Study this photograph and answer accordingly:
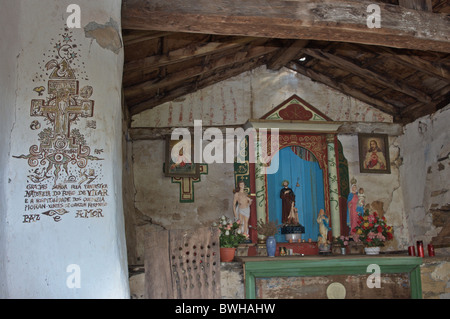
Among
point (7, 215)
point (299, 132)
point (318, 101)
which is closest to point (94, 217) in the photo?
point (7, 215)

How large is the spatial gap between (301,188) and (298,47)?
103 inches

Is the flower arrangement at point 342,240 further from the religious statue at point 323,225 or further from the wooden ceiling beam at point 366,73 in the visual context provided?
the wooden ceiling beam at point 366,73

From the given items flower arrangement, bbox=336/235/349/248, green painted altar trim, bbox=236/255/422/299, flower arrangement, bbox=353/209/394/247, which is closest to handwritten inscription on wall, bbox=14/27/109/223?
green painted altar trim, bbox=236/255/422/299

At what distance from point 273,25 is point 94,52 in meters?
1.83

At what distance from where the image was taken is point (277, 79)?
9.53 meters

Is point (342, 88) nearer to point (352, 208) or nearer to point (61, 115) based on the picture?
point (352, 208)

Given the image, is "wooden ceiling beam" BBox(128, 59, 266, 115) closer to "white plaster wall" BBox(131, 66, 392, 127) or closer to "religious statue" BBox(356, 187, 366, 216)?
"white plaster wall" BBox(131, 66, 392, 127)

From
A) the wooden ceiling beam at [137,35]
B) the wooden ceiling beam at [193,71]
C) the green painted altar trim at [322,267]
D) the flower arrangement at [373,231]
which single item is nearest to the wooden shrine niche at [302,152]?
the wooden ceiling beam at [193,71]

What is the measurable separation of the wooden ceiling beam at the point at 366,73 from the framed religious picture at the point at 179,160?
2.75m

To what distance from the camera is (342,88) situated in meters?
9.54

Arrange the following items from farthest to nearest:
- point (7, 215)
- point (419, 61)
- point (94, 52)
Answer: point (419, 61), point (94, 52), point (7, 215)

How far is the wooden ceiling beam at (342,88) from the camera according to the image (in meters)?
9.48

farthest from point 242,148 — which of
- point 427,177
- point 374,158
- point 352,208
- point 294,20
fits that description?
point 294,20
